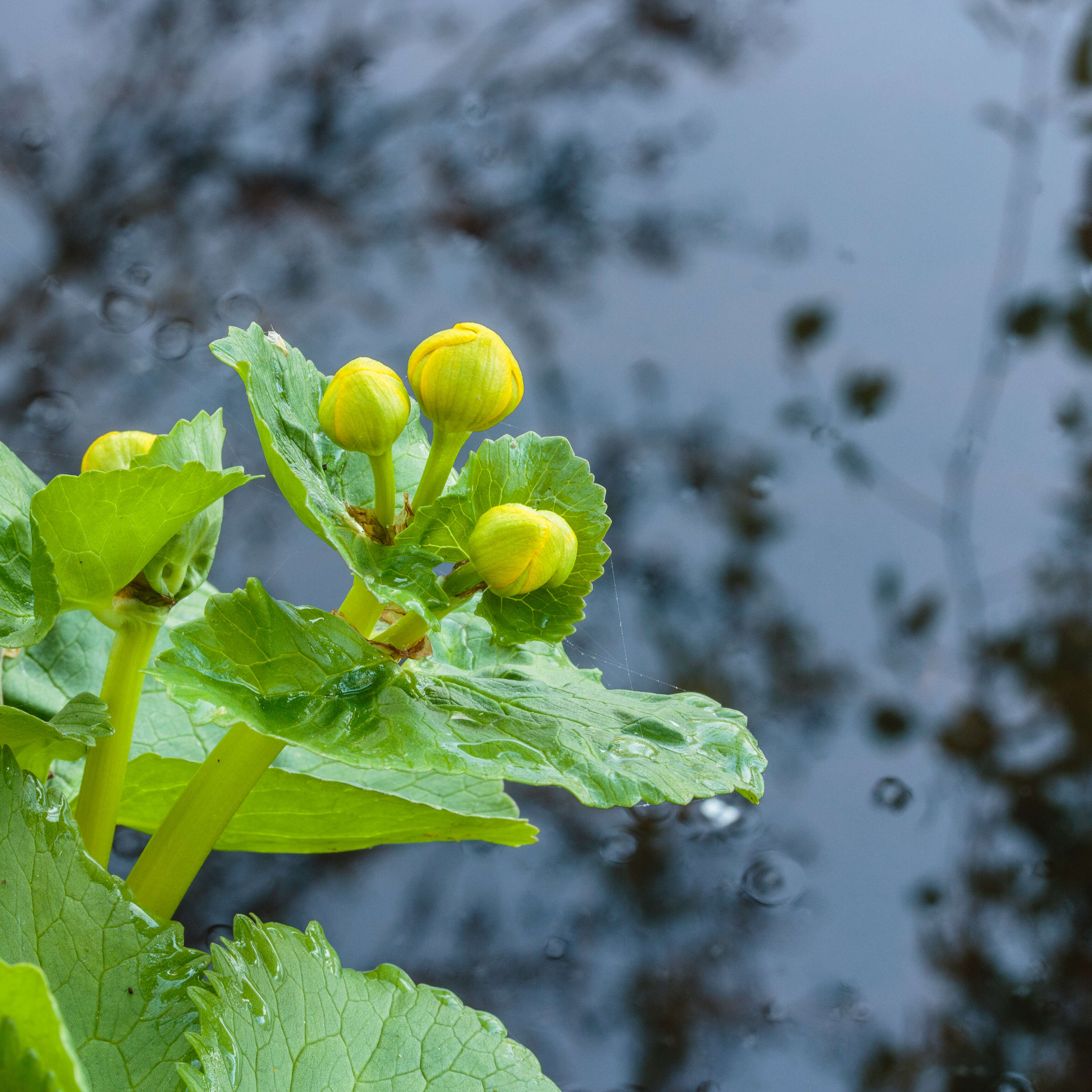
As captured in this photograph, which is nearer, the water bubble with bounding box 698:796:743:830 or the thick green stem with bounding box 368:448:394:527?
the thick green stem with bounding box 368:448:394:527

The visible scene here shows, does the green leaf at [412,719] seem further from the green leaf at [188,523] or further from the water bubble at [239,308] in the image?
the water bubble at [239,308]

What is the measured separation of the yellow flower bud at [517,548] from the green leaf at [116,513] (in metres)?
0.08

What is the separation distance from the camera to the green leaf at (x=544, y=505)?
38 centimetres

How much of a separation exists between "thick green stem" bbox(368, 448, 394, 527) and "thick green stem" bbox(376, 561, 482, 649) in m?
0.03

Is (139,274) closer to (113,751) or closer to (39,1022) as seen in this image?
(113,751)

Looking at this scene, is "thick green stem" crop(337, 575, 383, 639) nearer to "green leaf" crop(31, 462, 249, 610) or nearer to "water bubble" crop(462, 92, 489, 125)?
"green leaf" crop(31, 462, 249, 610)

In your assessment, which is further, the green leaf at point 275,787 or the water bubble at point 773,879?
the water bubble at point 773,879

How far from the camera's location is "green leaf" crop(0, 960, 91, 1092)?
0.72 feet

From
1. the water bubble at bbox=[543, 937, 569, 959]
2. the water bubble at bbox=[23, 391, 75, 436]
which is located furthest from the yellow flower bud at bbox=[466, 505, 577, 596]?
the water bubble at bbox=[23, 391, 75, 436]

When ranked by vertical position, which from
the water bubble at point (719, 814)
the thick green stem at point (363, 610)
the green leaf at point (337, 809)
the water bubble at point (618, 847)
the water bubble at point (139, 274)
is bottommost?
the water bubble at point (719, 814)

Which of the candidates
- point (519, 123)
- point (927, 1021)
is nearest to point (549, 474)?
point (927, 1021)

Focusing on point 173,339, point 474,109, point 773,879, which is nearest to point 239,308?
point 173,339

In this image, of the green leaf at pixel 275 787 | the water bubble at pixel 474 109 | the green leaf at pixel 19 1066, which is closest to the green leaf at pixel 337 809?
the green leaf at pixel 275 787

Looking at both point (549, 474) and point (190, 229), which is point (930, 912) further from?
point (190, 229)
